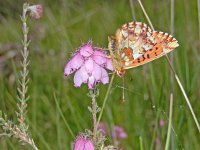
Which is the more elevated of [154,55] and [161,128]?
[154,55]

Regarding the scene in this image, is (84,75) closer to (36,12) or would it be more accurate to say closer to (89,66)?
(89,66)

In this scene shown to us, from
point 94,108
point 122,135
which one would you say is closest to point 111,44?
point 94,108

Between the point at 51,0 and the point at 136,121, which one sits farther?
the point at 51,0

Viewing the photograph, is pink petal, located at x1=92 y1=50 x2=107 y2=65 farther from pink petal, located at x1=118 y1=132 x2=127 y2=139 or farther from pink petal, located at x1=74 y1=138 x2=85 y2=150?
pink petal, located at x1=118 y1=132 x2=127 y2=139

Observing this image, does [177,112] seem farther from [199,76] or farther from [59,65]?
[59,65]

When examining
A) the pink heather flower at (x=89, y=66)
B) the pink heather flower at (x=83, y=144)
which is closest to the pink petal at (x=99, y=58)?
the pink heather flower at (x=89, y=66)

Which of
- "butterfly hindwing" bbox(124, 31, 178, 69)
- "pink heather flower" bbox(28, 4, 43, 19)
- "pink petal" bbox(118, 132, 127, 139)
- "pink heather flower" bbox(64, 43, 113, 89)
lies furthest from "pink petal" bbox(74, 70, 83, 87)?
"pink petal" bbox(118, 132, 127, 139)

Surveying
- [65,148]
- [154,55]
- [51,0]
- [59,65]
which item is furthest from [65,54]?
[51,0]
